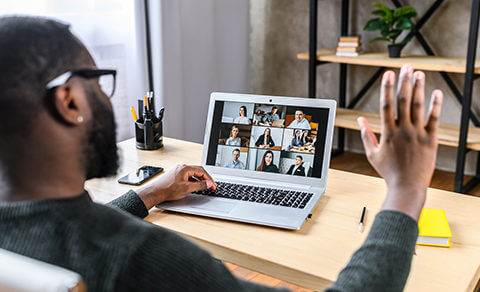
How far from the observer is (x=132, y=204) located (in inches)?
47.1

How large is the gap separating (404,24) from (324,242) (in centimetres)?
216

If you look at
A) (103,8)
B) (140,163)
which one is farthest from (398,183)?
(103,8)

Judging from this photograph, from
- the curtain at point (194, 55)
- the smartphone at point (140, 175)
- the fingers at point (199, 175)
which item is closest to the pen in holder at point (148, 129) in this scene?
the smartphone at point (140, 175)

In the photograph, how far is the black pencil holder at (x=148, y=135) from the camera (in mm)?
1712

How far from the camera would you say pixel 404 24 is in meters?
2.88

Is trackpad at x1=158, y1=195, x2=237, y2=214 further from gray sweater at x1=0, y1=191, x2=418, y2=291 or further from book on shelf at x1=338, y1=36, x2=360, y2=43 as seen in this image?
book on shelf at x1=338, y1=36, x2=360, y2=43

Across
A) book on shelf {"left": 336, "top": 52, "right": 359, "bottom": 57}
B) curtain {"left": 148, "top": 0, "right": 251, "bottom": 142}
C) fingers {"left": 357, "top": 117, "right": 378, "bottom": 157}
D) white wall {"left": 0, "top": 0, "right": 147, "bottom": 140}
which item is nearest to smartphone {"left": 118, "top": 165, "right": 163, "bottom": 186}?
fingers {"left": 357, "top": 117, "right": 378, "bottom": 157}

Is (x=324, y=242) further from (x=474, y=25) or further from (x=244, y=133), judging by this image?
(x=474, y=25)

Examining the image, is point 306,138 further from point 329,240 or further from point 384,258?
point 384,258

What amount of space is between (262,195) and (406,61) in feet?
6.23

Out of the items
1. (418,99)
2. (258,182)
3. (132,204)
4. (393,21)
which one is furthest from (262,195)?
(393,21)

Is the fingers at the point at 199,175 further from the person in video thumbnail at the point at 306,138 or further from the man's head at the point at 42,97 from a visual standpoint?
the man's head at the point at 42,97

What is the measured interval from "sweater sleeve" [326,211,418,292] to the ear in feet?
1.35

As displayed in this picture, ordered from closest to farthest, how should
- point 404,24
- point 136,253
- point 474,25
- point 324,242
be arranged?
point 136,253, point 324,242, point 474,25, point 404,24
